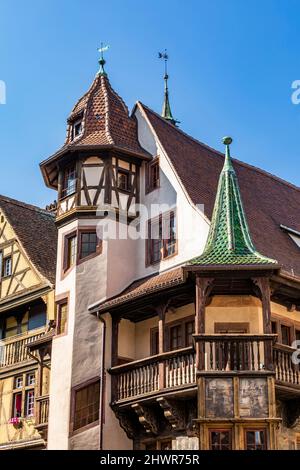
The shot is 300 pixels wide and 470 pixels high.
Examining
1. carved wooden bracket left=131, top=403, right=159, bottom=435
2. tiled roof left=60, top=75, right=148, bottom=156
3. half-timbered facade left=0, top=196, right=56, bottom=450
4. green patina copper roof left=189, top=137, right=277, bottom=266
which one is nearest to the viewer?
green patina copper roof left=189, top=137, right=277, bottom=266

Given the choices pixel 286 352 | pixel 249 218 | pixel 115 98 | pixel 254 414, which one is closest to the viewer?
pixel 254 414

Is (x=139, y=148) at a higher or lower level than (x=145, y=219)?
higher

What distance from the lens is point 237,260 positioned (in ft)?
72.2

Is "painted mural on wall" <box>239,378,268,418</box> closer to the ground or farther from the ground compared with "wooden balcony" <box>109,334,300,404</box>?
closer to the ground

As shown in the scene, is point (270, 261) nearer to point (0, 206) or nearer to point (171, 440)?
point (171, 440)

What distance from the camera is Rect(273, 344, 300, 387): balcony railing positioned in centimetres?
2178

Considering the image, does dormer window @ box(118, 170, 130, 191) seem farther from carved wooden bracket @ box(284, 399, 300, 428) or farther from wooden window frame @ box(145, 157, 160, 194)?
carved wooden bracket @ box(284, 399, 300, 428)

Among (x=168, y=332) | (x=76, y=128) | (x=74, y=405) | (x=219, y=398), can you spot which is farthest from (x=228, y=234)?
(x=76, y=128)

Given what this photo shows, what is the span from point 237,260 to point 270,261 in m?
0.82

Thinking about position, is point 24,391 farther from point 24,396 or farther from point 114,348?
point 114,348

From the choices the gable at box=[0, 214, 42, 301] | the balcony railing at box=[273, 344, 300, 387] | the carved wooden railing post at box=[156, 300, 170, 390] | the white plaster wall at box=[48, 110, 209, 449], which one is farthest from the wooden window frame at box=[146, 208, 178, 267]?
the gable at box=[0, 214, 42, 301]

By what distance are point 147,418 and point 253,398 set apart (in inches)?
140

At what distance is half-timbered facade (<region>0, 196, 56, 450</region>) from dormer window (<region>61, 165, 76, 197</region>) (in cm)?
449

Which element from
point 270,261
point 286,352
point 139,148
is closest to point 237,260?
point 270,261
